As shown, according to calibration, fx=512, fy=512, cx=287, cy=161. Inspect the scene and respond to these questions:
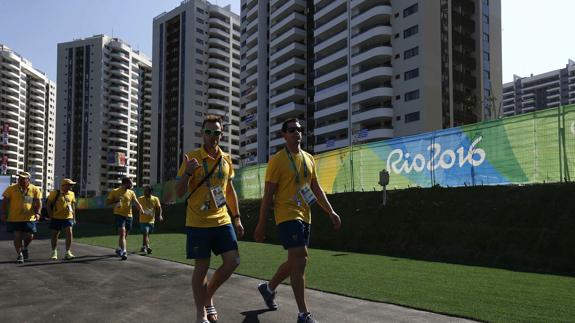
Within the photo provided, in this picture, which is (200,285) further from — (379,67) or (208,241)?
(379,67)

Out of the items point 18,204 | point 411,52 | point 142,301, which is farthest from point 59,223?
point 411,52

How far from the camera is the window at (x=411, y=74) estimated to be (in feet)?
207

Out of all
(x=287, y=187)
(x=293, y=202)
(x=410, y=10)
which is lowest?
(x=293, y=202)

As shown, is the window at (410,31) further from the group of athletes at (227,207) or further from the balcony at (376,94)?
the group of athletes at (227,207)

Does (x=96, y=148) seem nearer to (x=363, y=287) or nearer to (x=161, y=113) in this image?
(x=161, y=113)

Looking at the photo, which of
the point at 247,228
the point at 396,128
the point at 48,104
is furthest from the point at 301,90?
the point at 48,104

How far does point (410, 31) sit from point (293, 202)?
64086mm

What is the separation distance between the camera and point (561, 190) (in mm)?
10984

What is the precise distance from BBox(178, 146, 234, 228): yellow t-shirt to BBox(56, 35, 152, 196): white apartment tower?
451 feet

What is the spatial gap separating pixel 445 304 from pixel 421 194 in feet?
29.4

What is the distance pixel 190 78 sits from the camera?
11538 centimetres

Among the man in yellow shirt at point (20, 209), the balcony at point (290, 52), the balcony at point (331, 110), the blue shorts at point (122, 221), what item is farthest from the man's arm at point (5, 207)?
the balcony at point (290, 52)

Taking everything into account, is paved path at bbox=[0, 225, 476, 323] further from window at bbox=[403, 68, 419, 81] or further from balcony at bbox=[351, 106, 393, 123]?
window at bbox=[403, 68, 419, 81]

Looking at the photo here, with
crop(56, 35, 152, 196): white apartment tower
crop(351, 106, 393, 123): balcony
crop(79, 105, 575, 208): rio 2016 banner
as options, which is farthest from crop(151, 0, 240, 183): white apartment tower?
crop(79, 105, 575, 208): rio 2016 banner
